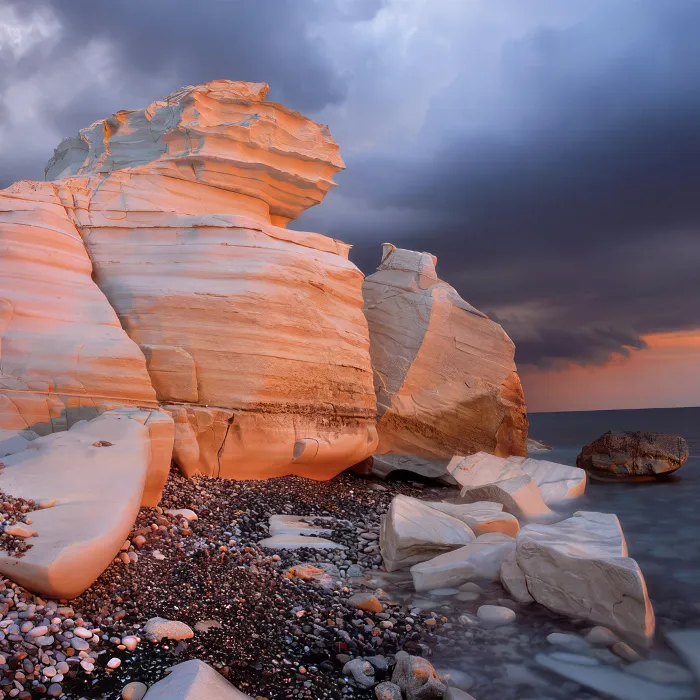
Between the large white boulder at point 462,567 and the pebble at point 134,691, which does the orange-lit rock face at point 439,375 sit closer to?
the large white boulder at point 462,567

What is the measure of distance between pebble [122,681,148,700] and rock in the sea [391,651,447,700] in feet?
5.19

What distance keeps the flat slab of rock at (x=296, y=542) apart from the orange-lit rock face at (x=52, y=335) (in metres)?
2.70

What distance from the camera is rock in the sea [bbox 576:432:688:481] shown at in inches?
622

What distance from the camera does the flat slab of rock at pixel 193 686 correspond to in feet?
10.3

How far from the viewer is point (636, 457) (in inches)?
631

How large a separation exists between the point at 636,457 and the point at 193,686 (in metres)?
15.5

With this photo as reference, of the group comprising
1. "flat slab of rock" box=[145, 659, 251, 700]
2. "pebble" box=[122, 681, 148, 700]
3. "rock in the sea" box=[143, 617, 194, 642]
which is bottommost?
"pebble" box=[122, 681, 148, 700]

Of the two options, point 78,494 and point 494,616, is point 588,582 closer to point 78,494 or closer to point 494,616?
point 494,616

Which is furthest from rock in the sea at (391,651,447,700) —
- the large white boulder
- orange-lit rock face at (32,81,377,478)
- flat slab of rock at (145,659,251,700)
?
orange-lit rock face at (32,81,377,478)

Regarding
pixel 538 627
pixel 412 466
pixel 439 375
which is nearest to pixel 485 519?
pixel 538 627

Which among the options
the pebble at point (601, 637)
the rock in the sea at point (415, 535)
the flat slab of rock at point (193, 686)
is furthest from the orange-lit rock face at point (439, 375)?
the flat slab of rock at point (193, 686)

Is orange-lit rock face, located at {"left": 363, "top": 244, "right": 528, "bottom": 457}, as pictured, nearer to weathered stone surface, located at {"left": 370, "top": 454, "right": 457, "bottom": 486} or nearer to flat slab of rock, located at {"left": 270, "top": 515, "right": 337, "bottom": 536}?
weathered stone surface, located at {"left": 370, "top": 454, "right": 457, "bottom": 486}

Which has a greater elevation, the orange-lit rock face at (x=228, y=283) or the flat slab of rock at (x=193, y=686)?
the orange-lit rock face at (x=228, y=283)

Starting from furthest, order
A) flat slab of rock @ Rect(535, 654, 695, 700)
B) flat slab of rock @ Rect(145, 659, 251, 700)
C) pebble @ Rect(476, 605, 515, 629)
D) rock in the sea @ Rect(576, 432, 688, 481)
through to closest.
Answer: rock in the sea @ Rect(576, 432, 688, 481)
pebble @ Rect(476, 605, 515, 629)
flat slab of rock @ Rect(535, 654, 695, 700)
flat slab of rock @ Rect(145, 659, 251, 700)
